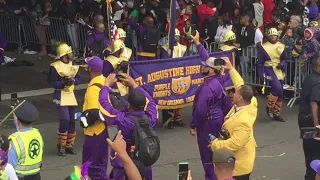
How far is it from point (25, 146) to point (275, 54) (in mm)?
7546

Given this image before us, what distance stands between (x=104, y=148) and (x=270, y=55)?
5.63 meters

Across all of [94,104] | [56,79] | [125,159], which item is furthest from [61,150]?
[125,159]

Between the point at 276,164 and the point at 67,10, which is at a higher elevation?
the point at 67,10

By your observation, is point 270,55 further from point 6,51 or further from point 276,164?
point 6,51

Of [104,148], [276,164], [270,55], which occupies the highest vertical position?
[270,55]

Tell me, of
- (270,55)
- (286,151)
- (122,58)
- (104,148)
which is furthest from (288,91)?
(104,148)

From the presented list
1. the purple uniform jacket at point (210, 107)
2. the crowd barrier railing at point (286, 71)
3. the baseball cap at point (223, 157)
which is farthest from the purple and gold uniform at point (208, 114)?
the crowd barrier railing at point (286, 71)

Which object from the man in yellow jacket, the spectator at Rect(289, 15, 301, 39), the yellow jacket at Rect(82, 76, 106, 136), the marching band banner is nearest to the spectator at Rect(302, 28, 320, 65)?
the marching band banner

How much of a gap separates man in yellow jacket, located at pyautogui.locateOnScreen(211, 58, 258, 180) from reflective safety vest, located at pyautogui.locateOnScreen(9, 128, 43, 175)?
1.95 meters

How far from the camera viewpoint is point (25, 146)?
23.1 ft

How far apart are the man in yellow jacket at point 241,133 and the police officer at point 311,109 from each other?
1.13 m

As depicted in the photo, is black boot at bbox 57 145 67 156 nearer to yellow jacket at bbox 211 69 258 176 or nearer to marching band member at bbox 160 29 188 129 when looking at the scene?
marching band member at bbox 160 29 188 129

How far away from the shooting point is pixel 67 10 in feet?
64.8

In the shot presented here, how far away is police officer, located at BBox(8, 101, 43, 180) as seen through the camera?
701 cm
